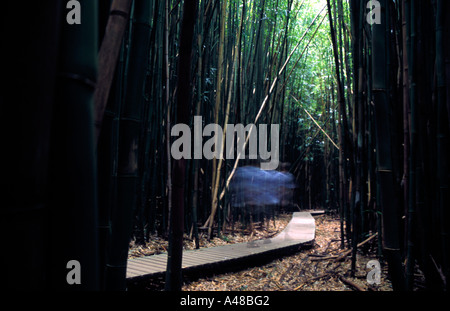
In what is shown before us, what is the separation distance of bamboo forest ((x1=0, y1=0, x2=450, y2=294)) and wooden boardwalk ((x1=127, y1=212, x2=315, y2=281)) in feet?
0.05

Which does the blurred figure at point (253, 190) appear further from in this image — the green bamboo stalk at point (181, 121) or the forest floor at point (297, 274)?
the green bamboo stalk at point (181, 121)

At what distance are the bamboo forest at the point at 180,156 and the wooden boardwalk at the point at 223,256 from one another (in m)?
0.01

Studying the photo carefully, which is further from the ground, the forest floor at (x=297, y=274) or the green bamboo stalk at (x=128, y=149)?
the green bamboo stalk at (x=128, y=149)

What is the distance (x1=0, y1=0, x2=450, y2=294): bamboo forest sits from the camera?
33 centimetres

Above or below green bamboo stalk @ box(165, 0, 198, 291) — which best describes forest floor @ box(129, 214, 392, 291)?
below

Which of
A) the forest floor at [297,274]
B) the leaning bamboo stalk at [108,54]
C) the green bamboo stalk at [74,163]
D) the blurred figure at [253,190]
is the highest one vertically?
the leaning bamboo stalk at [108,54]

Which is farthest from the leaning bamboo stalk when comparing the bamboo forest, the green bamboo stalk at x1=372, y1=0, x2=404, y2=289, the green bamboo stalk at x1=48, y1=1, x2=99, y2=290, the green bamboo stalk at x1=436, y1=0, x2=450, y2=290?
the green bamboo stalk at x1=436, y1=0, x2=450, y2=290

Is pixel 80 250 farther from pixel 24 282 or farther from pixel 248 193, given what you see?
pixel 248 193

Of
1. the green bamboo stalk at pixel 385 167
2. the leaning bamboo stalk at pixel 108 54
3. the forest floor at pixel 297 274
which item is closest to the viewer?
the leaning bamboo stalk at pixel 108 54

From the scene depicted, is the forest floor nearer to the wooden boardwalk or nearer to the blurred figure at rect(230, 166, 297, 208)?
the wooden boardwalk

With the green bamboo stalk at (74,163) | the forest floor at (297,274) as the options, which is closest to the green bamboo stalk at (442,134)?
the forest floor at (297,274)

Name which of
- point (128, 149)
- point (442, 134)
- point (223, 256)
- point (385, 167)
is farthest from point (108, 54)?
point (223, 256)

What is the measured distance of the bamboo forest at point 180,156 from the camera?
12.9 inches
